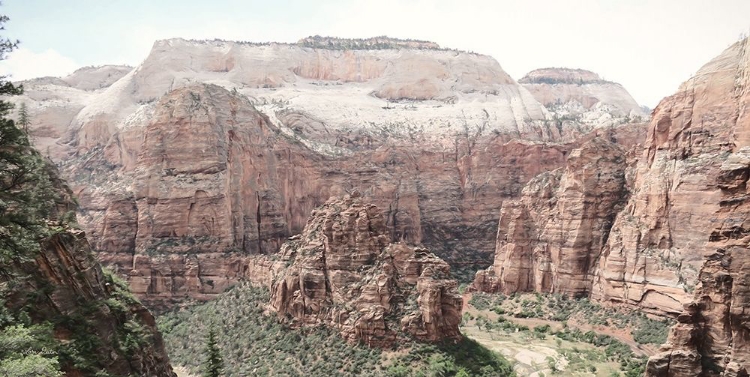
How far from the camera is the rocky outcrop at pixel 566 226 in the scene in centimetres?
7250

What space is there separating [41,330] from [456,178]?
94.2m

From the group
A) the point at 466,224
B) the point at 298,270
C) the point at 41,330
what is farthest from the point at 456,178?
the point at 41,330

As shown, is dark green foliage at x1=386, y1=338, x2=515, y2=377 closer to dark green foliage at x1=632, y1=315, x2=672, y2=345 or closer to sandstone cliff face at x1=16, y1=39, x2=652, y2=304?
dark green foliage at x1=632, y1=315, x2=672, y2=345

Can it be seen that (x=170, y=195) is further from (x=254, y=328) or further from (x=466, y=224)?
(x=466, y=224)

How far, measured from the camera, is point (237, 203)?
80062 mm

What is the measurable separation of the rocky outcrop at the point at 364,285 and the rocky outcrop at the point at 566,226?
27.4m

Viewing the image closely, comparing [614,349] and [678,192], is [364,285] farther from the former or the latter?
[678,192]

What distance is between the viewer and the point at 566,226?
74438 mm

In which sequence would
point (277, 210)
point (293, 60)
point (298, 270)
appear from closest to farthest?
point (298, 270)
point (277, 210)
point (293, 60)

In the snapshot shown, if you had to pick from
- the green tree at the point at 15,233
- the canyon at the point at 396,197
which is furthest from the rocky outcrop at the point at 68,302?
the canyon at the point at 396,197

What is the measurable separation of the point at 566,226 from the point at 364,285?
114ft

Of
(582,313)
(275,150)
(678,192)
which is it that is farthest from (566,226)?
(275,150)

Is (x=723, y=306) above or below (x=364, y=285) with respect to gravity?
above

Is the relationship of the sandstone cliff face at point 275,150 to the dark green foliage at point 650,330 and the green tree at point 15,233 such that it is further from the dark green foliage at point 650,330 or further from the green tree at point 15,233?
the green tree at point 15,233
